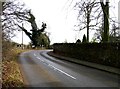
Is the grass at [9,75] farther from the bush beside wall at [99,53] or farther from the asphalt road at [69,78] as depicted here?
the bush beside wall at [99,53]

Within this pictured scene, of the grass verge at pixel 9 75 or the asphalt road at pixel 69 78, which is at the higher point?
the grass verge at pixel 9 75

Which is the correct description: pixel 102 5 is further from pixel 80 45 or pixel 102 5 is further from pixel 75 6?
pixel 80 45

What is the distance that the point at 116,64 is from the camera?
84.7 ft

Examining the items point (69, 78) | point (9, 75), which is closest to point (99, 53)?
point (69, 78)

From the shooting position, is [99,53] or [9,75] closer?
[9,75]

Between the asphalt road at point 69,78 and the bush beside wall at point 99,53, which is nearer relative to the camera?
the asphalt road at point 69,78

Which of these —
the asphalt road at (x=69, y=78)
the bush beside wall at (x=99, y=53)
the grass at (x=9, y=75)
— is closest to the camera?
the grass at (x=9, y=75)

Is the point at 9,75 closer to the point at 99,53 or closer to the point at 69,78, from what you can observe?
the point at 69,78

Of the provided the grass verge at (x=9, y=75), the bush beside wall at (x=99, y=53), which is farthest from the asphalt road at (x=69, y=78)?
the bush beside wall at (x=99, y=53)

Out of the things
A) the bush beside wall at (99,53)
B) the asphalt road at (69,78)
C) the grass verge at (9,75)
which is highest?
the bush beside wall at (99,53)

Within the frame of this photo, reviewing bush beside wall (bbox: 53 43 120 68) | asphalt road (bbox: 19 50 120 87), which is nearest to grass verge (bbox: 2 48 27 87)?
asphalt road (bbox: 19 50 120 87)

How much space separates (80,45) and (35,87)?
2582cm

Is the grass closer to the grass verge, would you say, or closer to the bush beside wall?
the grass verge

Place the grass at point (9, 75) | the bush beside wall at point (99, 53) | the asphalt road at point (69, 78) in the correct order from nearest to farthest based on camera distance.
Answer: the grass at point (9, 75), the asphalt road at point (69, 78), the bush beside wall at point (99, 53)
